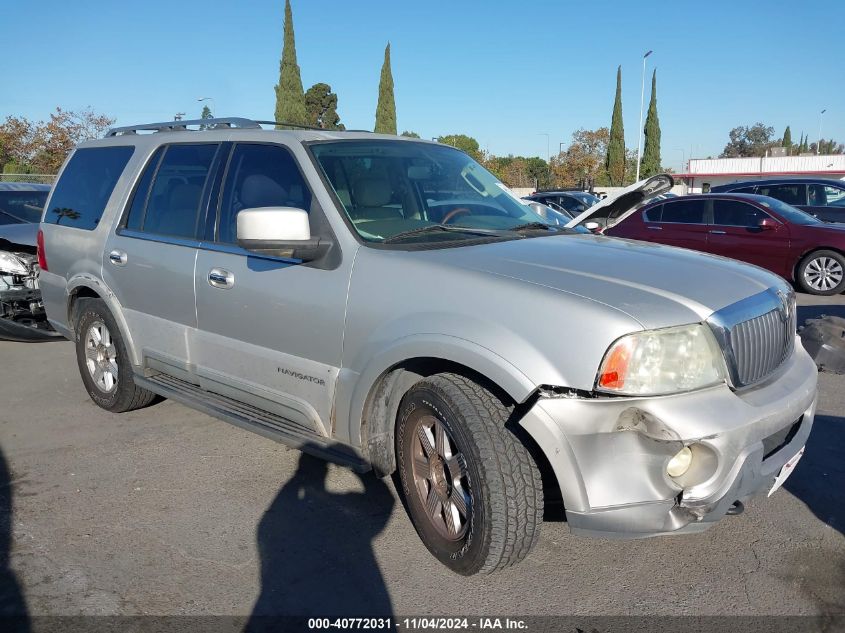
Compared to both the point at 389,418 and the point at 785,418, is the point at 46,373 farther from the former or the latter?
the point at 785,418

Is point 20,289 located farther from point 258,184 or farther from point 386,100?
point 386,100

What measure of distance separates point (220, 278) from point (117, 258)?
121 cm

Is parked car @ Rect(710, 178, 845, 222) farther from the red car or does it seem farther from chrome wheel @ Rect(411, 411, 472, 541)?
chrome wheel @ Rect(411, 411, 472, 541)

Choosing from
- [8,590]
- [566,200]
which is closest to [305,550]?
[8,590]

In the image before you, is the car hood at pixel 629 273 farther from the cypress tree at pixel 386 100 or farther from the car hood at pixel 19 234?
the cypress tree at pixel 386 100

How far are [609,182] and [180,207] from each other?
49.6 m

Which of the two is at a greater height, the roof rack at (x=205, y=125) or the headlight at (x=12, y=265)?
the roof rack at (x=205, y=125)

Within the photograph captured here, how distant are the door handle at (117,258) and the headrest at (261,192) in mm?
1153

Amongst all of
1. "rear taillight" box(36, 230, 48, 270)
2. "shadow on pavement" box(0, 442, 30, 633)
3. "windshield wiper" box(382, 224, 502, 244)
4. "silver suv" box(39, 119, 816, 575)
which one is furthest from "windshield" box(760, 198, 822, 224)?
"shadow on pavement" box(0, 442, 30, 633)

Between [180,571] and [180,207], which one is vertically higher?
[180,207]

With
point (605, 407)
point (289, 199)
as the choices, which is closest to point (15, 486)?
point (289, 199)

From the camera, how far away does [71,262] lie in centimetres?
505

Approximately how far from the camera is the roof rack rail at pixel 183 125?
4355mm

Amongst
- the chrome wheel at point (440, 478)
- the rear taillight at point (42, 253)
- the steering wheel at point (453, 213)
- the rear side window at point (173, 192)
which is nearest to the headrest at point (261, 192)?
the rear side window at point (173, 192)
